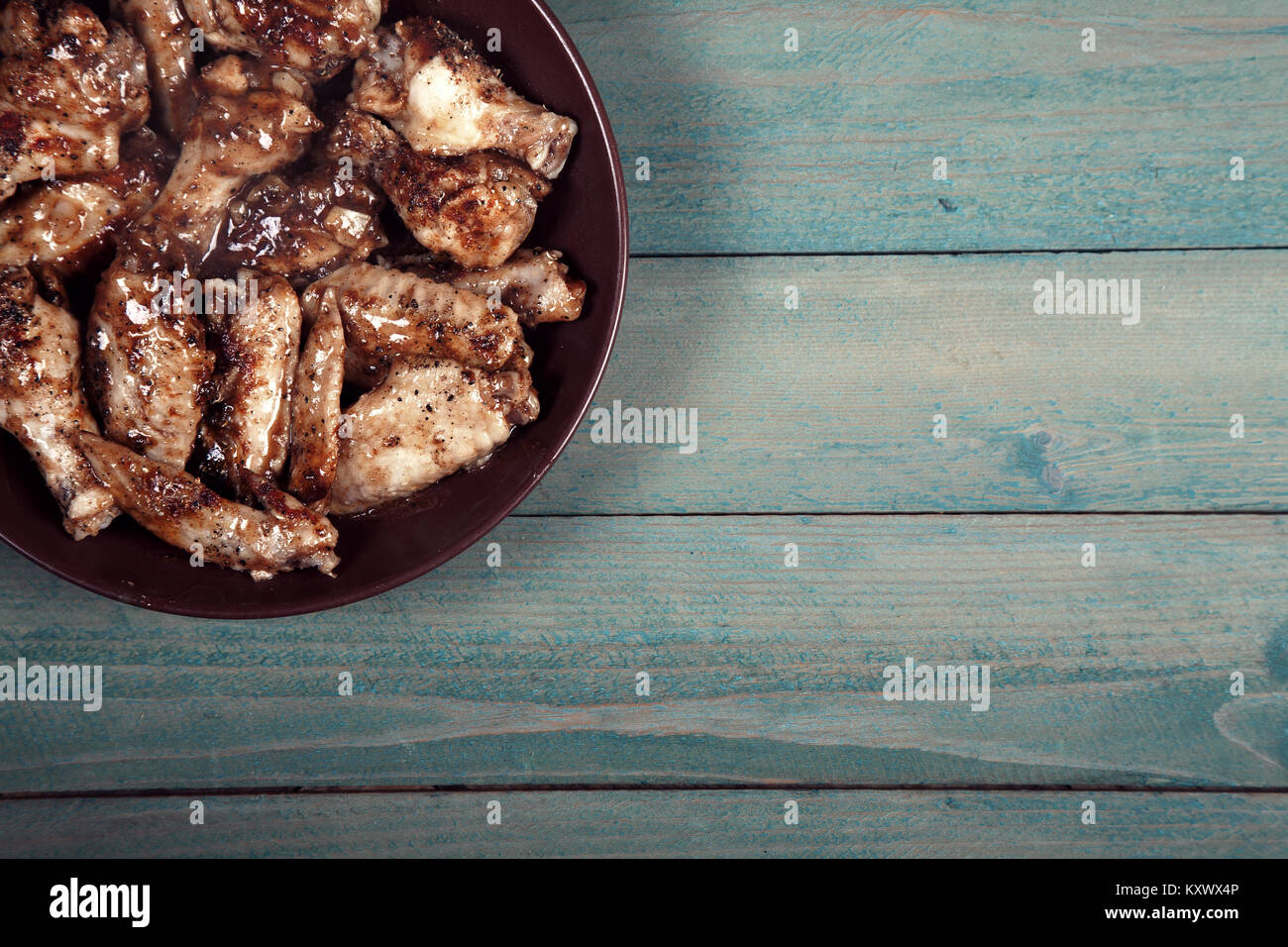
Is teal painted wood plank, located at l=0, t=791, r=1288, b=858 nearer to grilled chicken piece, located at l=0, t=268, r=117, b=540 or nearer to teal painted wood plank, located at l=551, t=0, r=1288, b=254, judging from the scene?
grilled chicken piece, located at l=0, t=268, r=117, b=540

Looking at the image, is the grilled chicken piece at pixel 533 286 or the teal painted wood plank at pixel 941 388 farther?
the teal painted wood plank at pixel 941 388

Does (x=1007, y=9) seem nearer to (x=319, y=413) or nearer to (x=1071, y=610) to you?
(x=1071, y=610)

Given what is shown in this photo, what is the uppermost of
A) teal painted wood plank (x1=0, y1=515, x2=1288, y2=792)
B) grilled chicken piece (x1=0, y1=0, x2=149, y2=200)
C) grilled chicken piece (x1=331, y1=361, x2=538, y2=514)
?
grilled chicken piece (x1=0, y1=0, x2=149, y2=200)

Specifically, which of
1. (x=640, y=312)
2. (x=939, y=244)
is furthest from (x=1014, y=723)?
(x=640, y=312)

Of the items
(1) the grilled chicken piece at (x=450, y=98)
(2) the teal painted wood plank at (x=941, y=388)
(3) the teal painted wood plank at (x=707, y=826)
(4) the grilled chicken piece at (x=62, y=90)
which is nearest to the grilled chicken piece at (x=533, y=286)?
(1) the grilled chicken piece at (x=450, y=98)

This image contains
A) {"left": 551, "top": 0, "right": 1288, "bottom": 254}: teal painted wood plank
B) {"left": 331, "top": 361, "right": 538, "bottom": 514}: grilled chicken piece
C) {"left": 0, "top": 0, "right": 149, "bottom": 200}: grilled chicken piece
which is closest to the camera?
{"left": 0, "top": 0, "right": 149, "bottom": 200}: grilled chicken piece

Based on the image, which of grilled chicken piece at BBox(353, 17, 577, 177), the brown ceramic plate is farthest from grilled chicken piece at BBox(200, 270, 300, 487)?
grilled chicken piece at BBox(353, 17, 577, 177)

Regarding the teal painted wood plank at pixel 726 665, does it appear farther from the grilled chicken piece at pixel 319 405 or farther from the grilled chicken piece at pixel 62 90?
the grilled chicken piece at pixel 62 90
